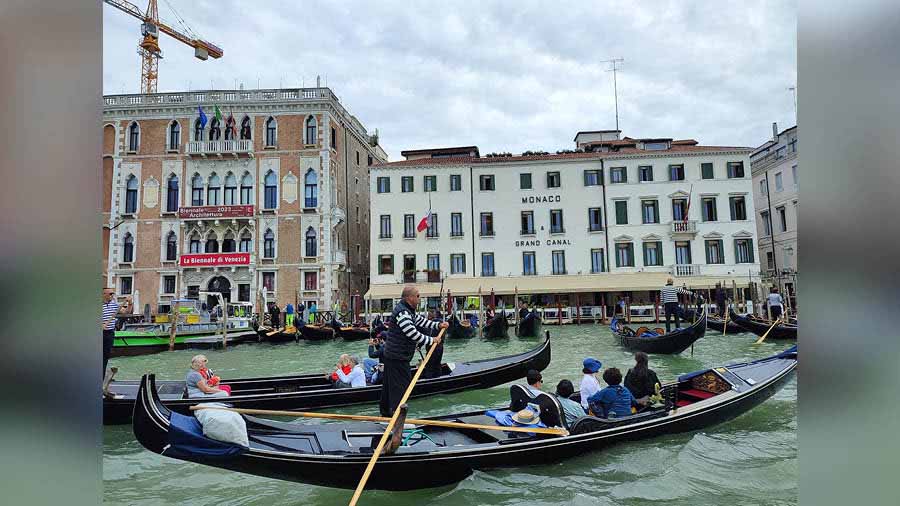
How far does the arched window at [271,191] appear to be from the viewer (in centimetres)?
1975

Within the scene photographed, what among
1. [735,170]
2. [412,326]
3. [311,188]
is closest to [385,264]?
[311,188]

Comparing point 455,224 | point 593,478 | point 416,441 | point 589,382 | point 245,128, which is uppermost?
point 245,128

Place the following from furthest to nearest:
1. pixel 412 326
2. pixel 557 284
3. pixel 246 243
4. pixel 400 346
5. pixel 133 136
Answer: pixel 133 136 → pixel 246 243 → pixel 557 284 → pixel 400 346 → pixel 412 326

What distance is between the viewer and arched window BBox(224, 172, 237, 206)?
65.2 ft

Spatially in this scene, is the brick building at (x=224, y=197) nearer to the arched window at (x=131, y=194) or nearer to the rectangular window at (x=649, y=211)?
the arched window at (x=131, y=194)

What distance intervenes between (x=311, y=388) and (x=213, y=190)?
15825mm

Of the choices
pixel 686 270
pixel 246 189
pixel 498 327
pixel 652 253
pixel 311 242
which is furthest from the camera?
pixel 246 189

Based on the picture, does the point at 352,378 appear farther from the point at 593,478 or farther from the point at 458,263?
the point at 458,263

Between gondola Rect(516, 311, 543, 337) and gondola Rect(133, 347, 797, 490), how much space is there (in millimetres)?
9820

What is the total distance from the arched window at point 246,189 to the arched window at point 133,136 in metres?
4.01

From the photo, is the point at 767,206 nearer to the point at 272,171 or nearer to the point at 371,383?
the point at 272,171

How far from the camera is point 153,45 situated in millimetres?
24672

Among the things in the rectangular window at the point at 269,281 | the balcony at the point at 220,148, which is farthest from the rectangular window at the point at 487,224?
the balcony at the point at 220,148
